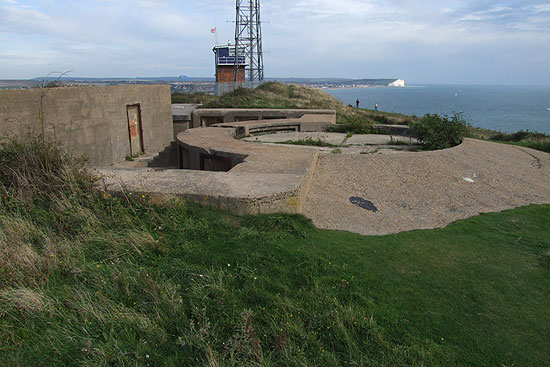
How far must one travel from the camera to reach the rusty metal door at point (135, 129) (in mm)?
13484

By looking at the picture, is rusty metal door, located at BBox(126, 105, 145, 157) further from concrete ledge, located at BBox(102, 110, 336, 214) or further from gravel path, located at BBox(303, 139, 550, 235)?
gravel path, located at BBox(303, 139, 550, 235)

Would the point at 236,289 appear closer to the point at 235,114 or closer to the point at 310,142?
the point at 310,142

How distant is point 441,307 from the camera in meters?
4.20

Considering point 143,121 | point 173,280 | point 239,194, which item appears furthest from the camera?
point 143,121

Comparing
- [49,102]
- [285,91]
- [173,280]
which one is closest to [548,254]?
[173,280]

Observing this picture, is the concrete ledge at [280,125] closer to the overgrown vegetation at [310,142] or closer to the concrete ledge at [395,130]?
the concrete ledge at [395,130]

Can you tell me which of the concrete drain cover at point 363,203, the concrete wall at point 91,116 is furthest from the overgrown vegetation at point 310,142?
the concrete drain cover at point 363,203

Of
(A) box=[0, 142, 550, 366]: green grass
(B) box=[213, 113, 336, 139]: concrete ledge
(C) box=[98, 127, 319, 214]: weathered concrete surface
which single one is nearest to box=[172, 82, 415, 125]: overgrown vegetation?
(B) box=[213, 113, 336, 139]: concrete ledge

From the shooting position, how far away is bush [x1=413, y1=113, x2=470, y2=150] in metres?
13.1

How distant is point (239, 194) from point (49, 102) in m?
6.33

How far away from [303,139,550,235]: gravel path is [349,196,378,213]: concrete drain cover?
76 millimetres

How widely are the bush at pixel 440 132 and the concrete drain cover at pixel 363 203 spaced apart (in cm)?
574

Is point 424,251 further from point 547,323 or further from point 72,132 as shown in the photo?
point 72,132

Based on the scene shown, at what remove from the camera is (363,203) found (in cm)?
827
